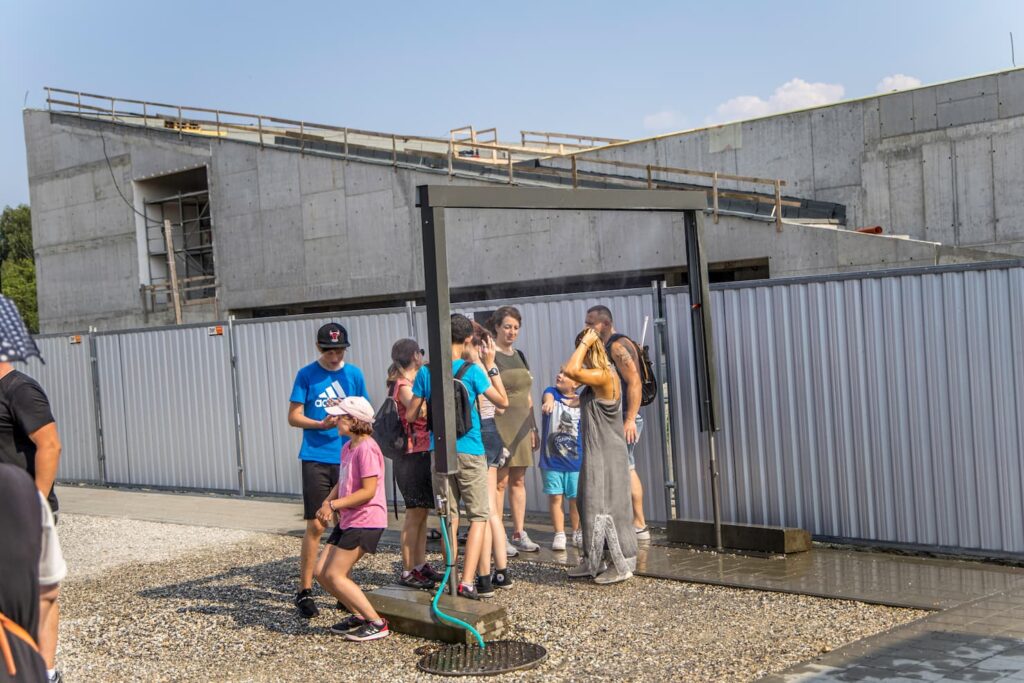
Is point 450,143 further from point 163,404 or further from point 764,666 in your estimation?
point 764,666

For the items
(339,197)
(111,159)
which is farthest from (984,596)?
(111,159)

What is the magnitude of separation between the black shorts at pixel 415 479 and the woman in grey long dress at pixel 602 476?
1.15 metres

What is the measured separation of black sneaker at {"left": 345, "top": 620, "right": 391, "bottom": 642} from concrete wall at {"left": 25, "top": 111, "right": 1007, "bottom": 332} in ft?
47.7

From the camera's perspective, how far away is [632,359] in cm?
841

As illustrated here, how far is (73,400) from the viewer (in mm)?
15789

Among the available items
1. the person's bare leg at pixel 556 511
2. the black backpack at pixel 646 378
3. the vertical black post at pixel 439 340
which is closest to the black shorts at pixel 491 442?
the person's bare leg at pixel 556 511

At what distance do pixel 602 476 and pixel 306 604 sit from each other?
2.16 m

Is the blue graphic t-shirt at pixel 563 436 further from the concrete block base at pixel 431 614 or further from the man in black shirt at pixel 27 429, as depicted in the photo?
the man in black shirt at pixel 27 429

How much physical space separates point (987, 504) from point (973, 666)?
2.75 meters

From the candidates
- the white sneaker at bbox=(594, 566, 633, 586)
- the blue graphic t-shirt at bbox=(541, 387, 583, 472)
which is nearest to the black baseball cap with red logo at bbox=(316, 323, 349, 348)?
the blue graphic t-shirt at bbox=(541, 387, 583, 472)

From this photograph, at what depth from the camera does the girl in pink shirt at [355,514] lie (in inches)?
249

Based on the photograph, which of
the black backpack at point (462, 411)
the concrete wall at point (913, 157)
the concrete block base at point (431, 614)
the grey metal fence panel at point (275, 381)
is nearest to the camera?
the concrete block base at point (431, 614)

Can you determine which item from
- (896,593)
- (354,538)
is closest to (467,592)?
(354,538)

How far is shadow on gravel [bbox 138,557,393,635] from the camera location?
714cm
